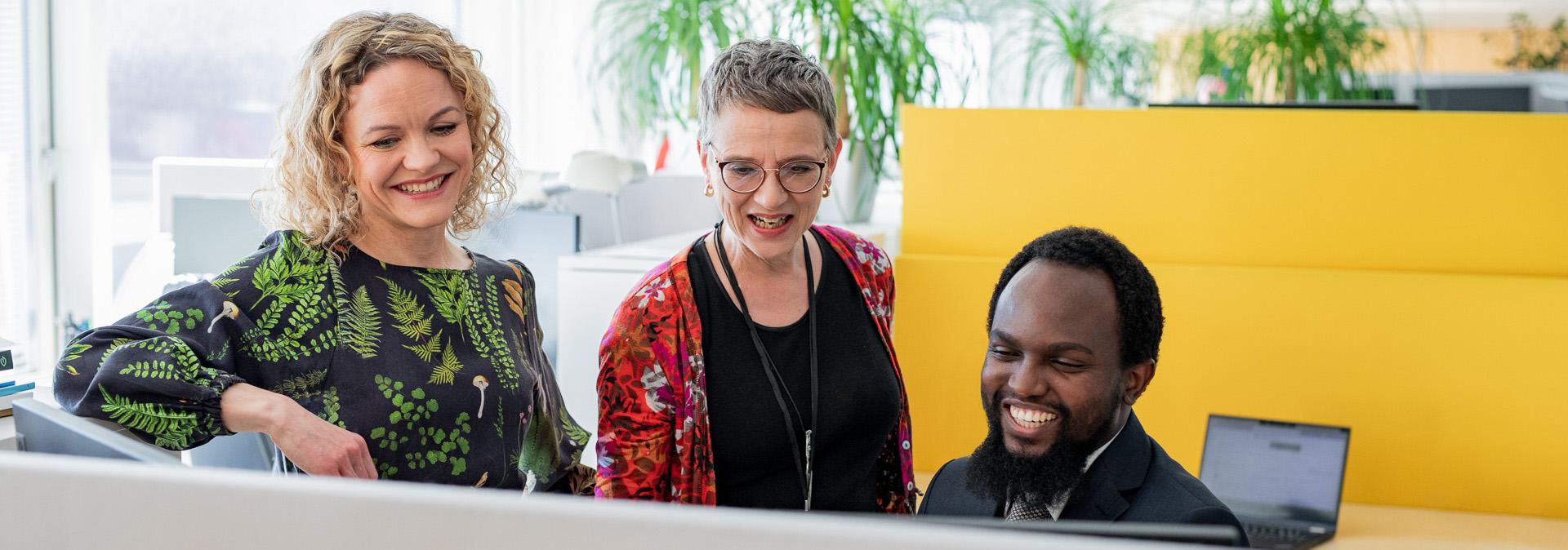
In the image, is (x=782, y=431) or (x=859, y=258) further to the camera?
(x=859, y=258)

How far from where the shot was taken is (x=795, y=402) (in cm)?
145

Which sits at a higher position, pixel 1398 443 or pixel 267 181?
pixel 267 181

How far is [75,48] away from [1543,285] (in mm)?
3202

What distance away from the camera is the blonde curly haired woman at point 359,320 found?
111 cm

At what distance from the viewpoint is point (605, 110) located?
4938mm

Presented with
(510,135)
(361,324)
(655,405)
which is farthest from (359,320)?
Result: (510,135)

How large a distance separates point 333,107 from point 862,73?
170 centimetres

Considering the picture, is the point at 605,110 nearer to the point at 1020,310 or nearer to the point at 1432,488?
the point at 1432,488

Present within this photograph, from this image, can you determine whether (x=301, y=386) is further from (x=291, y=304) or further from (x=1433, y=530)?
(x=1433, y=530)

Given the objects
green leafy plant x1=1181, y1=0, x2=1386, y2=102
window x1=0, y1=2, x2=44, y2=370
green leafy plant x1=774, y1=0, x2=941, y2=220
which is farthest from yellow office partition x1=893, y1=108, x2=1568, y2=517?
window x1=0, y1=2, x2=44, y2=370

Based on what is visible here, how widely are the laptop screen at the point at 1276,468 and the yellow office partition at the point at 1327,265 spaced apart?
0.18 feet

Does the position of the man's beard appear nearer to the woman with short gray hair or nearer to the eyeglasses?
the woman with short gray hair

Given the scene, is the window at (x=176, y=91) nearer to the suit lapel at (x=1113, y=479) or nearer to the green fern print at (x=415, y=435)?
the green fern print at (x=415, y=435)

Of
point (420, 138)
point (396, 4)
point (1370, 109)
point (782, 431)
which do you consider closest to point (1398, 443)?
point (1370, 109)
